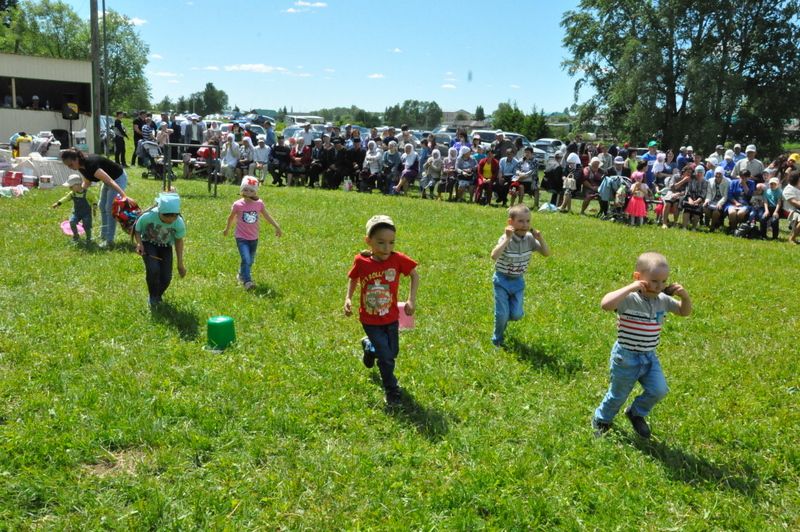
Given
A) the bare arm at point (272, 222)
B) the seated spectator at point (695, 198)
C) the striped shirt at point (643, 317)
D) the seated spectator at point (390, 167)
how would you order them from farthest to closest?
the seated spectator at point (390, 167)
the seated spectator at point (695, 198)
the bare arm at point (272, 222)
the striped shirt at point (643, 317)

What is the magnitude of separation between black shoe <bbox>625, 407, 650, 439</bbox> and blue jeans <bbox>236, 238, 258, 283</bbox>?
514cm

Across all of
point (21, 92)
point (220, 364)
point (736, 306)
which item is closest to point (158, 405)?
point (220, 364)

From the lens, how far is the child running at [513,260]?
6.25m

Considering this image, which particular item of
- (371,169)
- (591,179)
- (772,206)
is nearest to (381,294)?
(772,206)

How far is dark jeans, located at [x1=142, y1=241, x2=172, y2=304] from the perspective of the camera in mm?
7051

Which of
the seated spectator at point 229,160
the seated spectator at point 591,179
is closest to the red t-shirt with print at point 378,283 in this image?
the seated spectator at point 591,179

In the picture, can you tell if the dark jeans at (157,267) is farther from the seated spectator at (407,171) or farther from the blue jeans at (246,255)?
the seated spectator at (407,171)

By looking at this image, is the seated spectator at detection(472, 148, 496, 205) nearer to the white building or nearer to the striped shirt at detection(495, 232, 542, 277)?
the striped shirt at detection(495, 232, 542, 277)

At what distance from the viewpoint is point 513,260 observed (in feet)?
20.8

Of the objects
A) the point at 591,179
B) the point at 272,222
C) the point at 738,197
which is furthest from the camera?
the point at 591,179

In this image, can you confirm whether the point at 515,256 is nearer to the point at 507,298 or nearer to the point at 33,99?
the point at 507,298

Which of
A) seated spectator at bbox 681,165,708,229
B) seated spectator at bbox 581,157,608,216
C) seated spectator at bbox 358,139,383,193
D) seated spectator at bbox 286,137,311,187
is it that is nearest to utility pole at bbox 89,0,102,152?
seated spectator at bbox 286,137,311,187

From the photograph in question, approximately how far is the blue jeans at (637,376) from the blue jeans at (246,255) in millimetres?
5079

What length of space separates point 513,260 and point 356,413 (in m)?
2.31
